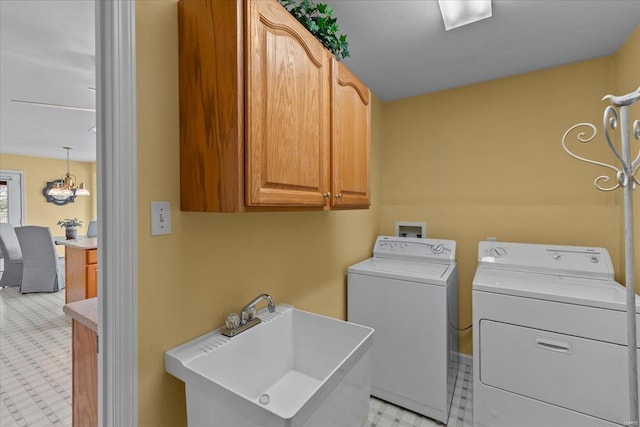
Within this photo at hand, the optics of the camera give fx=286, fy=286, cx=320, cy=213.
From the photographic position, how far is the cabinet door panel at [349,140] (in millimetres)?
1381

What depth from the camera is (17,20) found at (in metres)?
1.65

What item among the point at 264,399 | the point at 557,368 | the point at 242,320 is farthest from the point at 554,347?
the point at 242,320

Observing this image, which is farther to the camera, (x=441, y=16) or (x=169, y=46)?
(x=441, y=16)

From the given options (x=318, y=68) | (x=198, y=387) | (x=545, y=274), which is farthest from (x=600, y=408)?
(x=318, y=68)

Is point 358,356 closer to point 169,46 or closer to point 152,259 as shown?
point 152,259

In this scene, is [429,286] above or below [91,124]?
below

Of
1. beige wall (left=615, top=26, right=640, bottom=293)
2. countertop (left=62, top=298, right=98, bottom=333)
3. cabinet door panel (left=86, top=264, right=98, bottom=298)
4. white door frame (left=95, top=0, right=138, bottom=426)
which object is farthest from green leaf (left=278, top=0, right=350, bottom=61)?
cabinet door panel (left=86, top=264, right=98, bottom=298)

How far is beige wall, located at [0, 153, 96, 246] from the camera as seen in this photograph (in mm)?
5791

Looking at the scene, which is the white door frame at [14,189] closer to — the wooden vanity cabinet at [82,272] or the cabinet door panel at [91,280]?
the wooden vanity cabinet at [82,272]

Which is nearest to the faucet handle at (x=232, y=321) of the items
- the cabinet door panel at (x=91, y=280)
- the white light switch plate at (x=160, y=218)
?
the white light switch plate at (x=160, y=218)

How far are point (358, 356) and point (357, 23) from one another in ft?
5.50

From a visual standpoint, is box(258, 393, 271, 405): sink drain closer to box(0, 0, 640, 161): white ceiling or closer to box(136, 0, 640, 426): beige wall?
box(136, 0, 640, 426): beige wall

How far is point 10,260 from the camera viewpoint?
438cm

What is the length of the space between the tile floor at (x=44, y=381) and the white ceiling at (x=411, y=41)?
2.33 meters
